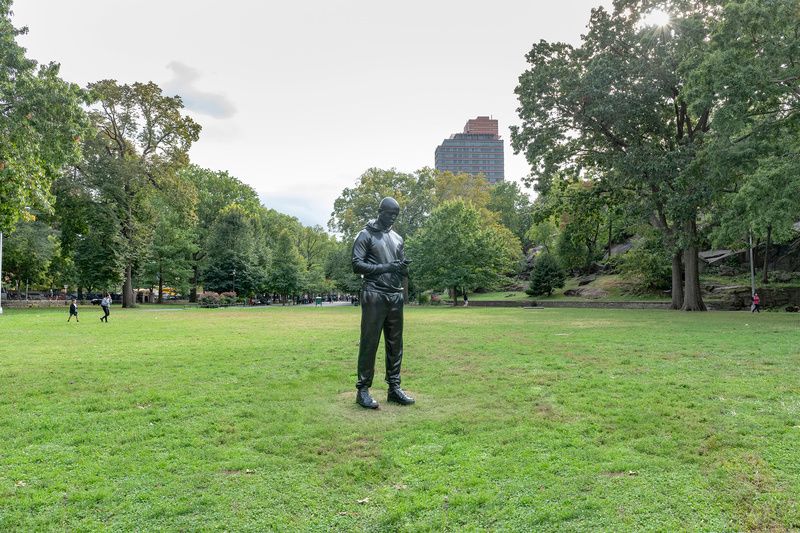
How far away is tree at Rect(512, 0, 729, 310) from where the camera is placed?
26.5 m

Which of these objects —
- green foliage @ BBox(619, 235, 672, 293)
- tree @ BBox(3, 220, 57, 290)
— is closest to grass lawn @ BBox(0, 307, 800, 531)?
green foliage @ BBox(619, 235, 672, 293)

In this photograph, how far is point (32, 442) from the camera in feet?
17.4

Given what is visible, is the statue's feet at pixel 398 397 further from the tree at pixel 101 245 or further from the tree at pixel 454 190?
the tree at pixel 454 190

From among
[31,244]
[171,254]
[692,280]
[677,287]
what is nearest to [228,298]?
[171,254]

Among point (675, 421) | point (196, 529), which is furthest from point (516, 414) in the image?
point (196, 529)

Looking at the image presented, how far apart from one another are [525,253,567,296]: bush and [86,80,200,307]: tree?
114ft

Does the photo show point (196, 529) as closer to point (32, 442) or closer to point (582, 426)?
point (32, 442)

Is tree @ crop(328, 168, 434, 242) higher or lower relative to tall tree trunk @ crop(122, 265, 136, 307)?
higher

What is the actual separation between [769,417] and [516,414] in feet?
9.46

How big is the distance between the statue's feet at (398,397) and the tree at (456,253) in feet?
125

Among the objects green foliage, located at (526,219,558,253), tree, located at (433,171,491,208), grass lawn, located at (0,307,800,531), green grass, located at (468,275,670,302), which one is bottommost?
grass lawn, located at (0,307,800,531)

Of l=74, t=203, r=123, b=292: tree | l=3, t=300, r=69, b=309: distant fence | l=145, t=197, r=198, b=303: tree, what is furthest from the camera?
l=145, t=197, r=198, b=303: tree

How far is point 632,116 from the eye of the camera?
93.5ft

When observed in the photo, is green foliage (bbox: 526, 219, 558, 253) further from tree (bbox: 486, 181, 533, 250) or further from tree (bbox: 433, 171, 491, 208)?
tree (bbox: 486, 181, 533, 250)
